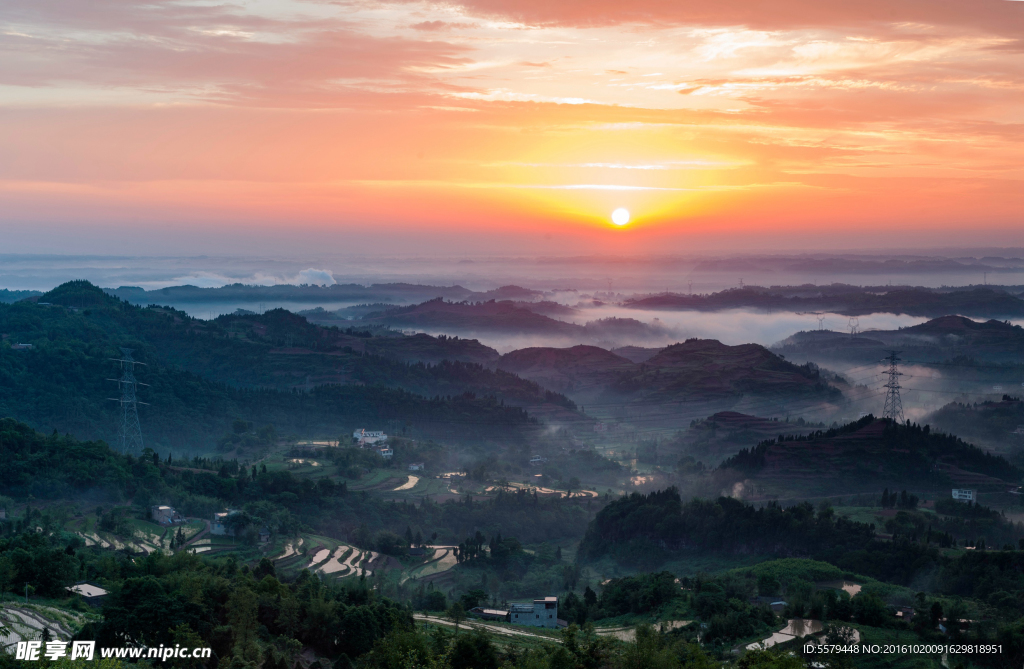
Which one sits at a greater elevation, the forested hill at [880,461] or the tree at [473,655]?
the tree at [473,655]

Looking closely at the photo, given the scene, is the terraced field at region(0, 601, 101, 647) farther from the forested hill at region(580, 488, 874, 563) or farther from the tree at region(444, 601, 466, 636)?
the forested hill at region(580, 488, 874, 563)

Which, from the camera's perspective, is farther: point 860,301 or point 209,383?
point 860,301

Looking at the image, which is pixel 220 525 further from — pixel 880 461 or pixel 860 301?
pixel 860 301

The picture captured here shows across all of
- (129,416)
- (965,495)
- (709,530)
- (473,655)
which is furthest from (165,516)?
(965,495)

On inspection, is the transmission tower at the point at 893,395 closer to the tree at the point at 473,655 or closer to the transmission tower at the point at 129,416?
the tree at the point at 473,655

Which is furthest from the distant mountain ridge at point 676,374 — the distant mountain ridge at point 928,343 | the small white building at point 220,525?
the small white building at point 220,525

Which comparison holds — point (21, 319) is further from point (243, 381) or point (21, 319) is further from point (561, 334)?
point (561, 334)
